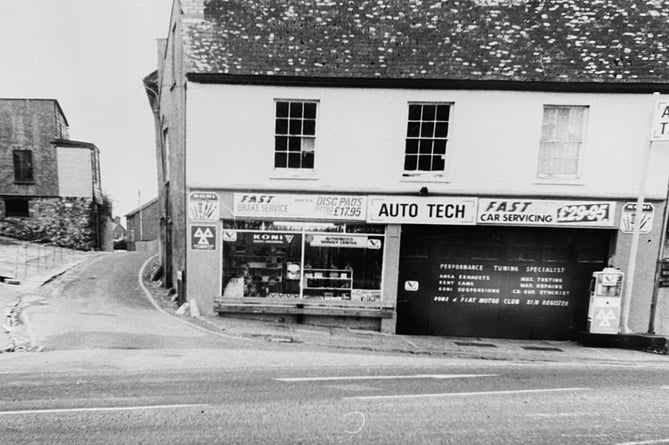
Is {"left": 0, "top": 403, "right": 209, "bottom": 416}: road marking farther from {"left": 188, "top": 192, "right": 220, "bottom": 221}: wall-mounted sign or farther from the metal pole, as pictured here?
the metal pole

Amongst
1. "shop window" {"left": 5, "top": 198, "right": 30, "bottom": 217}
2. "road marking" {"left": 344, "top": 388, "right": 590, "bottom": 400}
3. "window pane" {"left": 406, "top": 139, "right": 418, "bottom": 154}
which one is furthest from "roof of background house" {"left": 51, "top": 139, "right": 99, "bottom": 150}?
"road marking" {"left": 344, "top": 388, "right": 590, "bottom": 400}

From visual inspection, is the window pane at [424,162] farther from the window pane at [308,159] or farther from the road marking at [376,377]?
the road marking at [376,377]

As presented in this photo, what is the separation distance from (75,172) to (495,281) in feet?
87.5

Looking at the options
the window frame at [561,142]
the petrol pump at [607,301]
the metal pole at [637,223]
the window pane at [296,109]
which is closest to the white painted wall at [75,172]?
the window pane at [296,109]

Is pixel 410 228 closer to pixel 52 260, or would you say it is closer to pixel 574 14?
pixel 574 14

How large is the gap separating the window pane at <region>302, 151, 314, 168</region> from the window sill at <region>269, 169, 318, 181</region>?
262 mm

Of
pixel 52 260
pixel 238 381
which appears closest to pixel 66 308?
pixel 238 381

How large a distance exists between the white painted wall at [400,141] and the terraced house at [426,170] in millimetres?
40

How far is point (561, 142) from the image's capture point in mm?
10422

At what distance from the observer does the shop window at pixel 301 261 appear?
10.6 metres

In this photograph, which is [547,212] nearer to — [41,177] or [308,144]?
[308,144]

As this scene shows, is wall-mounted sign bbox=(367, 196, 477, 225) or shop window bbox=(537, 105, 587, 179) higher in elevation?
shop window bbox=(537, 105, 587, 179)

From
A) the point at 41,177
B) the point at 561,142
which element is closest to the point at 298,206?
the point at 561,142

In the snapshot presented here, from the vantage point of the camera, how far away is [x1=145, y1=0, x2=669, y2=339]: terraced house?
1020 centimetres
